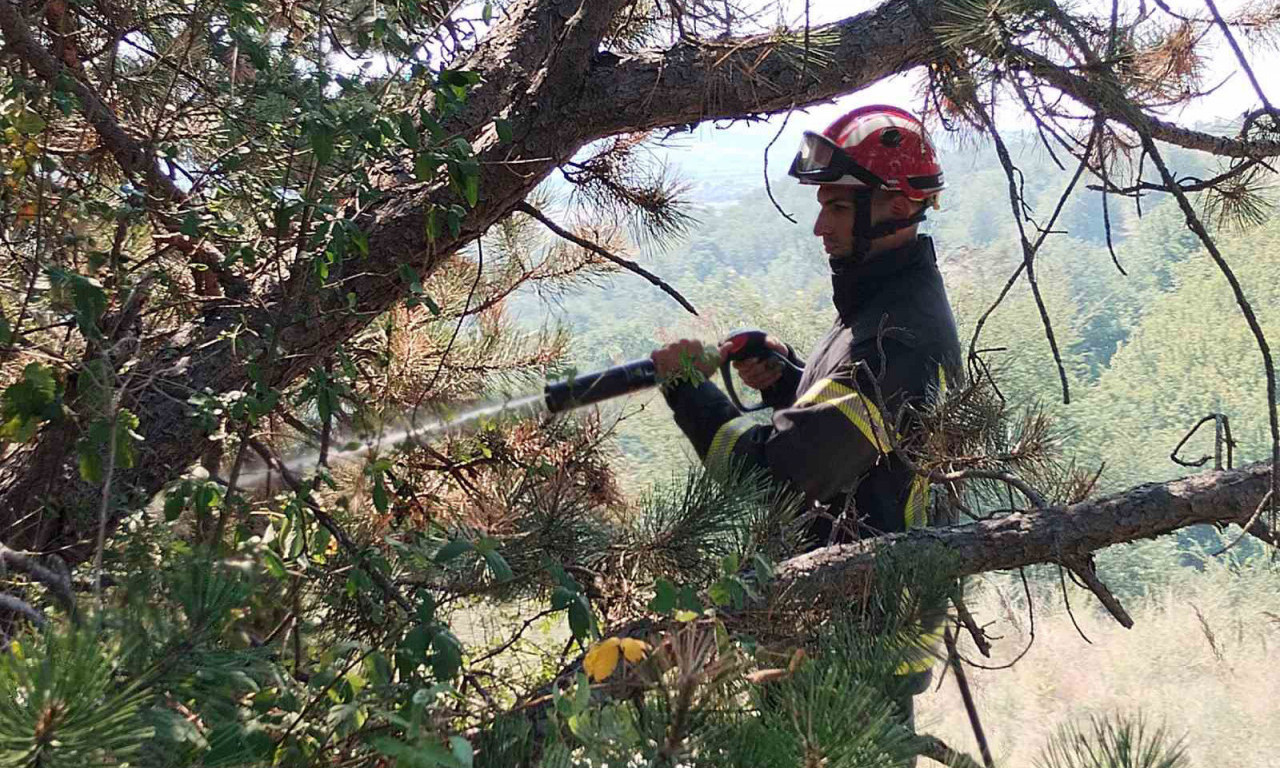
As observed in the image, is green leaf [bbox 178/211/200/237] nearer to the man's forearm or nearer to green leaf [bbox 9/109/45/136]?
green leaf [bbox 9/109/45/136]

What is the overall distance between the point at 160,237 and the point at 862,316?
3.88 feet

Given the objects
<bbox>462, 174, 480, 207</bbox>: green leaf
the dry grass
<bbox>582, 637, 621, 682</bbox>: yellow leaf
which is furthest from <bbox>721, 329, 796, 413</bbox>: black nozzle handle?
<bbox>582, 637, 621, 682</bbox>: yellow leaf

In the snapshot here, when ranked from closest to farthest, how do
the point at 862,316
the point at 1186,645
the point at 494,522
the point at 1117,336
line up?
the point at 494,522
the point at 862,316
the point at 1186,645
the point at 1117,336

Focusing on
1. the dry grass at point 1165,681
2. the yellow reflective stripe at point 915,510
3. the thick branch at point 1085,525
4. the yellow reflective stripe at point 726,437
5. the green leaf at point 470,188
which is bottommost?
the dry grass at point 1165,681

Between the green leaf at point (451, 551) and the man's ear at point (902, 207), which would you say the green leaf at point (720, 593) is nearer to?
the green leaf at point (451, 551)

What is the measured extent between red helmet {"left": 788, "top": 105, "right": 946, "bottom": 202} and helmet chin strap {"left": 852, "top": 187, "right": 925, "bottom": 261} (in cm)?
3

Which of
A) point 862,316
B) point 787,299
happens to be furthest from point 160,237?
point 787,299

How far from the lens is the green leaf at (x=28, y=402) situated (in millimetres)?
700

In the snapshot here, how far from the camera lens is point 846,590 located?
3.47ft

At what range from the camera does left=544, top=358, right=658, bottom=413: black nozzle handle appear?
159cm

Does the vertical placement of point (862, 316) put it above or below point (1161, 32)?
below

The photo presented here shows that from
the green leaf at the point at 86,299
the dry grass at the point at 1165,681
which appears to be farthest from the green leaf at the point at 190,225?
the dry grass at the point at 1165,681

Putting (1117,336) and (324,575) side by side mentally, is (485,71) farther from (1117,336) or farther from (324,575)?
(1117,336)

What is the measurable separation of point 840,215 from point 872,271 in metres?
0.14
